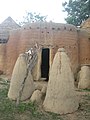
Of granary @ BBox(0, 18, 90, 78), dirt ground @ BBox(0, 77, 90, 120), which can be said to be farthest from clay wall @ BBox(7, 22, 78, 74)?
dirt ground @ BBox(0, 77, 90, 120)

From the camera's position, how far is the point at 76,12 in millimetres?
25234

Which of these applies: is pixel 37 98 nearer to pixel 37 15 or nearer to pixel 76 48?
pixel 76 48

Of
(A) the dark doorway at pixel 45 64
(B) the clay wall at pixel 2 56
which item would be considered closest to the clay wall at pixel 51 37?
(B) the clay wall at pixel 2 56

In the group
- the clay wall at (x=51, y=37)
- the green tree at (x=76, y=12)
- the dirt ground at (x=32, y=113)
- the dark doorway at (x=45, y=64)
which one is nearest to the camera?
the dirt ground at (x=32, y=113)

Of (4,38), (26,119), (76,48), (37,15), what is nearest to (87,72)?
(76,48)

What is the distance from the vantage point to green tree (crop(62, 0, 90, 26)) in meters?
24.1

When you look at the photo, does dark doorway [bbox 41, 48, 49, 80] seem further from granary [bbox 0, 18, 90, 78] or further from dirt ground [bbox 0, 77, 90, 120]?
dirt ground [bbox 0, 77, 90, 120]

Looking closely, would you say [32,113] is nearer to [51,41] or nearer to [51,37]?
[51,41]

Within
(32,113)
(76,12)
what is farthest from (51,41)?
(76,12)

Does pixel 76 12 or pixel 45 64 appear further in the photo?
pixel 76 12

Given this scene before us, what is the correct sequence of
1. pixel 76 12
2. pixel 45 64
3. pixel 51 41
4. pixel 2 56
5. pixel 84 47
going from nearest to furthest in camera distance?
pixel 51 41 → pixel 84 47 → pixel 2 56 → pixel 45 64 → pixel 76 12

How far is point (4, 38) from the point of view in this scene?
60.2 ft

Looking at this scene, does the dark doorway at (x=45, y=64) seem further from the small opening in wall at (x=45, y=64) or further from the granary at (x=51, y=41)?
the granary at (x=51, y=41)

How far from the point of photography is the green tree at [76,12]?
2414 centimetres
